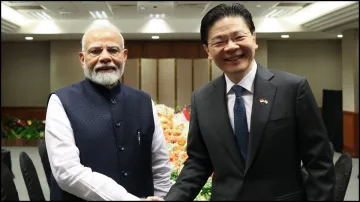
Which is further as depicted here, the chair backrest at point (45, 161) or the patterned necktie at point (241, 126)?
the chair backrest at point (45, 161)

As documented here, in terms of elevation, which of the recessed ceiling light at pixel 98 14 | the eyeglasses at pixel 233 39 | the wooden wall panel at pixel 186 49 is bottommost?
the eyeglasses at pixel 233 39

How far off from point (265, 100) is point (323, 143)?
23 cm

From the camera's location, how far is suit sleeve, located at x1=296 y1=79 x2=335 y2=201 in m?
1.28

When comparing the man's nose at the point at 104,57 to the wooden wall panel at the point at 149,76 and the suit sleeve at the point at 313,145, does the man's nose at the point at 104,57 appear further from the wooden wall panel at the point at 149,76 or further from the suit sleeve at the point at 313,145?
the wooden wall panel at the point at 149,76

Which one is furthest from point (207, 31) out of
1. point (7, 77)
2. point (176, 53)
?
point (7, 77)

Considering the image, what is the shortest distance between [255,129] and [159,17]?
829cm

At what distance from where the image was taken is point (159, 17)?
9.30m

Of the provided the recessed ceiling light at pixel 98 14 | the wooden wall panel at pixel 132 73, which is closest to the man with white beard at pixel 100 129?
the recessed ceiling light at pixel 98 14

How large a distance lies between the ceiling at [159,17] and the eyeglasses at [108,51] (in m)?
5.93

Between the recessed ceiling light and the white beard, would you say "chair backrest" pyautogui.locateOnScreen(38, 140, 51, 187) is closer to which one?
the white beard

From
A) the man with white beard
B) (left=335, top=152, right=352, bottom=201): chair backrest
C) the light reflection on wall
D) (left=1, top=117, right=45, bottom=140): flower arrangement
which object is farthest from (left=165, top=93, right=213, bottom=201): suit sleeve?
(left=1, top=117, right=45, bottom=140): flower arrangement

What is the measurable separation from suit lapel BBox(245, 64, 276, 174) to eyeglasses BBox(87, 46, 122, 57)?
0.64 m

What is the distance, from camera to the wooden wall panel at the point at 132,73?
36.0 feet

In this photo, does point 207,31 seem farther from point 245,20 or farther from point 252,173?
point 252,173
